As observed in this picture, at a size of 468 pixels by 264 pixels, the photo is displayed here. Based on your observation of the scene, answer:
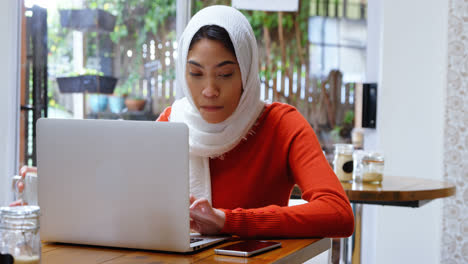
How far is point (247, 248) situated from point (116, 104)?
236cm

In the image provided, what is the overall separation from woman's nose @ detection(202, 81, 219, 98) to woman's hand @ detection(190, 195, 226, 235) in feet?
1.19

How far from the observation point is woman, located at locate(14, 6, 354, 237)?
1.60 m

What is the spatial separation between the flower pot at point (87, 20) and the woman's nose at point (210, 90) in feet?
5.60

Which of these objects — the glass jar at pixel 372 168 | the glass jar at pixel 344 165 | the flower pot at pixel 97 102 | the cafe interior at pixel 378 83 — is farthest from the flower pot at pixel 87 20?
the glass jar at pixel 372 168

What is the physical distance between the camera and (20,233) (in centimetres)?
92

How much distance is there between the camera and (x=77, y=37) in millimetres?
3146

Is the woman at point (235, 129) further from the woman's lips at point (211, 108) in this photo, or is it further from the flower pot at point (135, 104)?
the flower pot at point (135, 104)

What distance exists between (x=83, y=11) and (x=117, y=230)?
2187 millimetres

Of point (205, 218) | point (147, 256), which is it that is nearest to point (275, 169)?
point (205, 218)

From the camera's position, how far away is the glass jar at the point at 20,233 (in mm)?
903

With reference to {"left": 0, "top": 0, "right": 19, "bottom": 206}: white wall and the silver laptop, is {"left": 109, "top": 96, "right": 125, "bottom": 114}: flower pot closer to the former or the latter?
{"left": 0, "top": 0, "right": 19, "bottom": 206}: white wall

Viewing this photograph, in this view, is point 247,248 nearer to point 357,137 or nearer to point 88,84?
point 88,84

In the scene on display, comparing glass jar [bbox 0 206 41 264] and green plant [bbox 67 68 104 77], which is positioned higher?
green plant [bbox 67 68 104 77]

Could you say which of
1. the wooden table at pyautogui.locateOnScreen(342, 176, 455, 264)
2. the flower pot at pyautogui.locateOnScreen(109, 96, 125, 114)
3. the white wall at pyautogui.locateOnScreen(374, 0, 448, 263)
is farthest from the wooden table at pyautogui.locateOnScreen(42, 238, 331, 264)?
the white wall at pyautogui.locateOnScreen(374, 0, 448, 263)
